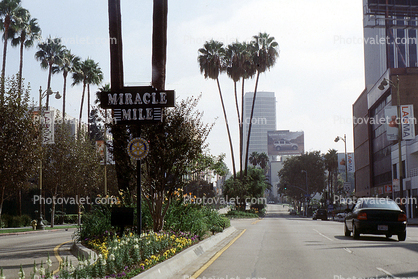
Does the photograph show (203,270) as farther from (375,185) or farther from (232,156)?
(375,185)

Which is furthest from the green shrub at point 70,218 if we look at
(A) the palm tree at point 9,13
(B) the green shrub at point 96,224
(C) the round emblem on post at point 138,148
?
(C) the round emblem on post at point 138,148

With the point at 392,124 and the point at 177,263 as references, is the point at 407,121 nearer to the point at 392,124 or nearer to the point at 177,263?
the point at 392,124

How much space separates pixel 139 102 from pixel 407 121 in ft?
138

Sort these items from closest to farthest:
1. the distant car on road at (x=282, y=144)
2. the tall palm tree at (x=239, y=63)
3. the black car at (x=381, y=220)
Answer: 1. the black car at (x=381, y=220)
2. the tall palm tree at (x=239, y=63)
3. the distant car on road at (x=282, y=144)

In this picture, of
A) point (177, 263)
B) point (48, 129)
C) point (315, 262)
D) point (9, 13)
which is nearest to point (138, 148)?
point (177, 263)

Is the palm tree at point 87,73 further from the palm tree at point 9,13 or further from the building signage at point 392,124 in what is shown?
the building signage at point 392,124

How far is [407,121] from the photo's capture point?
49469 millimetres

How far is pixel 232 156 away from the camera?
184 ft

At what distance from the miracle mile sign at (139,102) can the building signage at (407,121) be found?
41.3 meters

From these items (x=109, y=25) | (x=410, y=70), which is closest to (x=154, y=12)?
(x=109, y=25)

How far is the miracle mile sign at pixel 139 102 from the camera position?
14.3 meters

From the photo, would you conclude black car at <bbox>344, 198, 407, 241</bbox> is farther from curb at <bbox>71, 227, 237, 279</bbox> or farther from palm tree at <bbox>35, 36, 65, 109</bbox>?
palm tree at <bbox>35, 36, 65, 109</bbox>

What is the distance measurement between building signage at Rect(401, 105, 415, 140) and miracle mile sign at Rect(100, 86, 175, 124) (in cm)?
4129

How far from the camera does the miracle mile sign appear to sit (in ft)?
46.8
